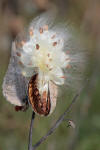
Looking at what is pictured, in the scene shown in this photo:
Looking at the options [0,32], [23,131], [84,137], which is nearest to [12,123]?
[23,131]

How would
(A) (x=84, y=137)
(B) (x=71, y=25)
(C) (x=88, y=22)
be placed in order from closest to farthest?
(B) (x=71, y=25), (C) (x=88, y=22), (A) (x=84, y=137)

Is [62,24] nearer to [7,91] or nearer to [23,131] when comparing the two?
[7,91]

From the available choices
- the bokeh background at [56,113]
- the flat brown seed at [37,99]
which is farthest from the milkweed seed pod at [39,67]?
the bokeh background at [56,113]

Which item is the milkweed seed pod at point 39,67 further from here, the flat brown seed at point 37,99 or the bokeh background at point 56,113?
the bokeh background at point 56,113

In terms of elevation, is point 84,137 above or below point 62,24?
below

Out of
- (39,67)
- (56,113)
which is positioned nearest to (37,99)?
(39,67)

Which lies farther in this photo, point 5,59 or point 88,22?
point 5,59

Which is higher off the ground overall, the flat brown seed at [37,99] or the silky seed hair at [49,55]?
the silky seed hair at [49,55]

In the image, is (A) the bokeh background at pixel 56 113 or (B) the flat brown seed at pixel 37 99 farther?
(A) the bokeh background at pixel 56 113
